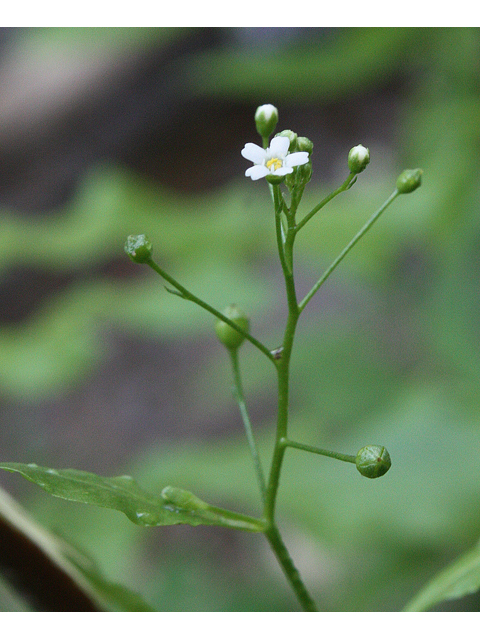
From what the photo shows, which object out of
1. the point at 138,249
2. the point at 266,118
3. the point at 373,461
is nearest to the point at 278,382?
the point at 373,461

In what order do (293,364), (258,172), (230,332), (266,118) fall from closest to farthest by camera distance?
(258,172) → (266,118) → (230,332) → (293,364)

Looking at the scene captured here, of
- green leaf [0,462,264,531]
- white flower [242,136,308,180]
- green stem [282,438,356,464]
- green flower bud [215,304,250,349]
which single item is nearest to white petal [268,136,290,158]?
white flower [242,136,308,180]

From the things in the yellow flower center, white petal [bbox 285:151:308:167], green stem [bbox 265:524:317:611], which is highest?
the yellow flower center

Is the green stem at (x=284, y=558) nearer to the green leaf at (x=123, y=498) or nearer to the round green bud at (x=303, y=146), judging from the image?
the green leaf at (x=123, y=498)

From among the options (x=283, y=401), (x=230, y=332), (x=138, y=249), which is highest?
(x=138, y=249)

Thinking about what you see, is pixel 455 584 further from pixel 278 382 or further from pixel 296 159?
pixel 296 159

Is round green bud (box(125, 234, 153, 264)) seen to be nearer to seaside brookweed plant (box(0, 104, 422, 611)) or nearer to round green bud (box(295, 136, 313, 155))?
seaside brookweed plant (box(0, 104, 422, 611))

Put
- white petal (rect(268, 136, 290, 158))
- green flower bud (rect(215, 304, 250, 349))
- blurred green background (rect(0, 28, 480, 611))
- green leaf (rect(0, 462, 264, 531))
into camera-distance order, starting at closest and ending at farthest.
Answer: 1. green leaf (rect(0, 462, 264, 531))
2. white petal (rect(268, 136, 290, 158))
3. green flower bud (rect(215, 304, 250, 349))
4. blurred green background (rect(0, 28, 480, 611))

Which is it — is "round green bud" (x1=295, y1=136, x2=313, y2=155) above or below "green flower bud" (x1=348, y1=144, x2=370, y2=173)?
above

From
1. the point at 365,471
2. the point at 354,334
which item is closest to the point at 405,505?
the point at 354,334
